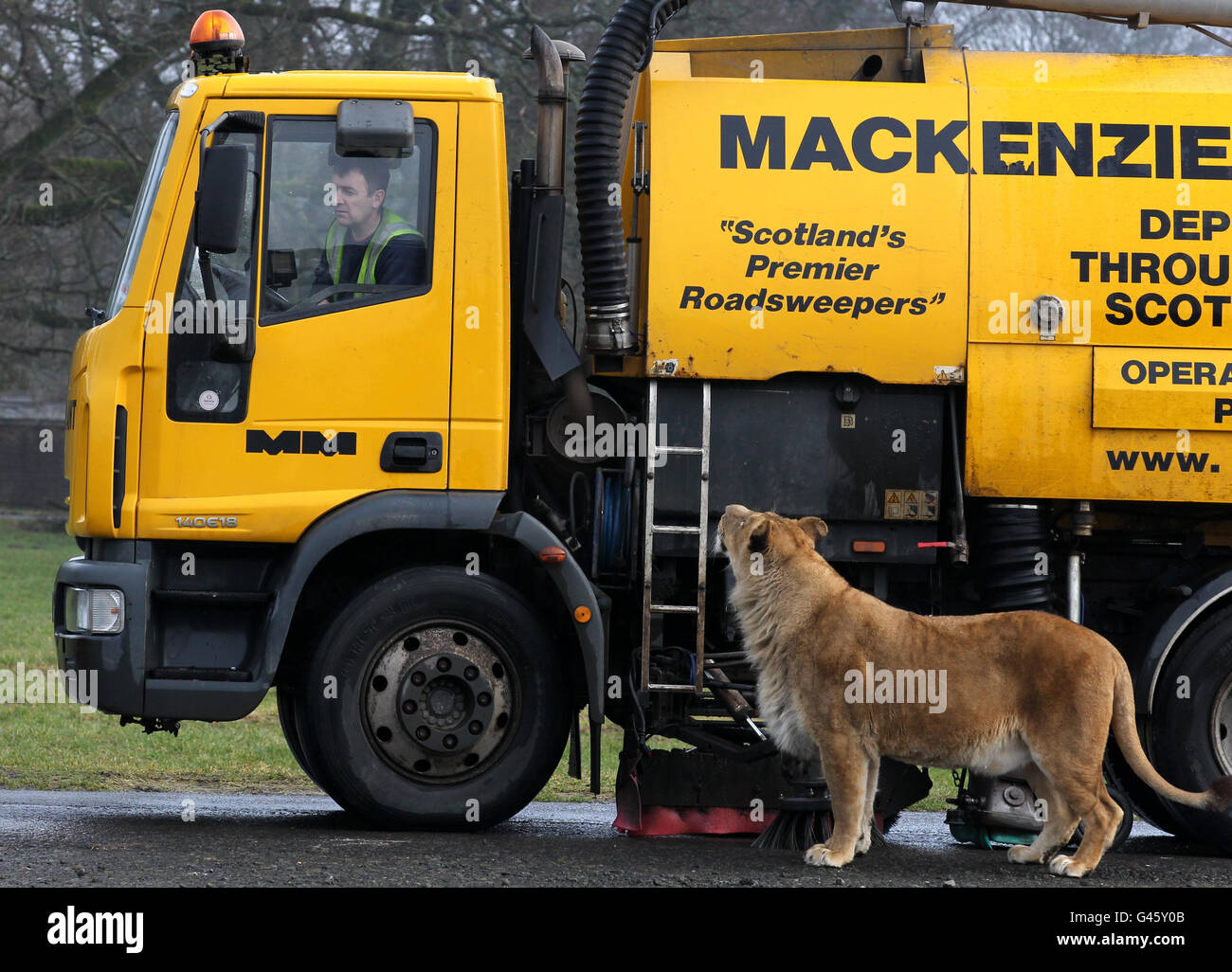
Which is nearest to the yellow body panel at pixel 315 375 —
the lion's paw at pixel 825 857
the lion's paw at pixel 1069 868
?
the lion's paw at pixel 825 857

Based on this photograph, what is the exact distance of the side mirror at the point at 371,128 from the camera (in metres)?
6.36

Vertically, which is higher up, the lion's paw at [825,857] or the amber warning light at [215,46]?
the amber warning light at [215,46]

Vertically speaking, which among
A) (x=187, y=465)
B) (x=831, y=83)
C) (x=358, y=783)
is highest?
(x=831, y=83)

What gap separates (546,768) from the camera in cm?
652

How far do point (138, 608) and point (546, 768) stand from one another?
1.74 meters

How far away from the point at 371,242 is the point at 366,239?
0.02 meters

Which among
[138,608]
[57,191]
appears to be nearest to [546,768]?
[138,608]

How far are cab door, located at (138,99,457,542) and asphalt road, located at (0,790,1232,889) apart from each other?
4.04ft

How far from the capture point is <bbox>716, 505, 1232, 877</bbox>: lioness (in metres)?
5.85

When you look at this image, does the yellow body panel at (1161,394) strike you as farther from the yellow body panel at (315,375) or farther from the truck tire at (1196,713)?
the yellow body panel at (315,375)

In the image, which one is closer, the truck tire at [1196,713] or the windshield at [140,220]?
the windshield at [140,220]

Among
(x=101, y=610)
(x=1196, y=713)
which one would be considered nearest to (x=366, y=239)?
(x=101, y=610)

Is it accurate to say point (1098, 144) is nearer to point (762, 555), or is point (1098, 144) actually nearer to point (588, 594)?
point (762, 555)

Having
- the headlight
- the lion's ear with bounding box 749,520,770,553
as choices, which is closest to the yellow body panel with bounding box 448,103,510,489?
the lion's ear with bounding box 749,520,770,553
